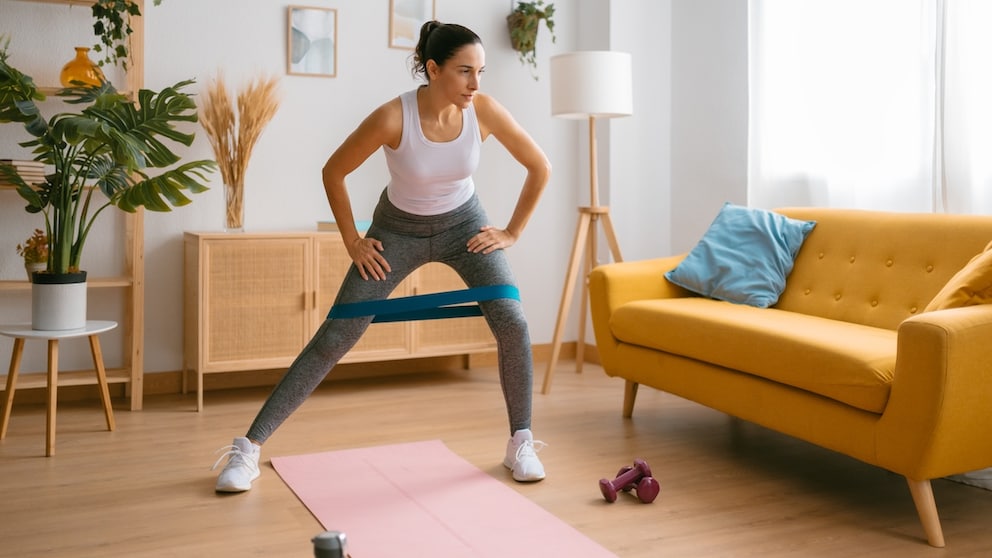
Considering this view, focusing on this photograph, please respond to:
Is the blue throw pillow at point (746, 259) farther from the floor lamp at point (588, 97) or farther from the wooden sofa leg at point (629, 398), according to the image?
the floor lamp at point (588, 97)

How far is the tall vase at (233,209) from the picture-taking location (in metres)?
4.20

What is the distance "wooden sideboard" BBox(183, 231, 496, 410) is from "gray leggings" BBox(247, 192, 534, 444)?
3.84ft

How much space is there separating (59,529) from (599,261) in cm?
315

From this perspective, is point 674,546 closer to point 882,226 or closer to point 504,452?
point 504,452

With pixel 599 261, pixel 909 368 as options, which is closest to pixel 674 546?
pixel 909 368

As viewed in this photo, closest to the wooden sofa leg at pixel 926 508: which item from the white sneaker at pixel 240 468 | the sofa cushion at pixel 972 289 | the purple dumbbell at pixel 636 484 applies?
the sofa cushion at pixel 972 289

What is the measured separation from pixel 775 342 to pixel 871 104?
55.1 inches

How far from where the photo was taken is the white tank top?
2816mm

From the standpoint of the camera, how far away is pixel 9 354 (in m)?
4.00

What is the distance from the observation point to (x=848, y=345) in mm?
2705

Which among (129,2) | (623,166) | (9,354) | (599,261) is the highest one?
(129,2)

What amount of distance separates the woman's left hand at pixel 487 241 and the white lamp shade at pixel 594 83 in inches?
61.3

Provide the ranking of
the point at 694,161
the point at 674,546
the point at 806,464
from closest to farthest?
the point at 674,546 < the point at 806,464 < the point at 694,161

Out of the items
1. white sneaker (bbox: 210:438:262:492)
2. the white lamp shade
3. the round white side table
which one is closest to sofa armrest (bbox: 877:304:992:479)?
white sneaker (bbox: 210:438:262:492)
